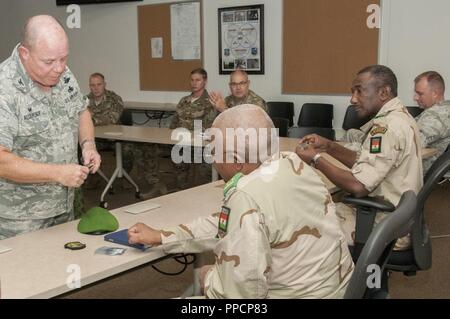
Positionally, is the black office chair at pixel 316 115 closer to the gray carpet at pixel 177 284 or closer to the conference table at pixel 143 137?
the conference table at pixel 143 137

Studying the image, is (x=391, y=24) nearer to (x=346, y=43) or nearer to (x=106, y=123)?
(x=346, y=43)

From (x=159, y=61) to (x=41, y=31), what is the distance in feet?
21.9

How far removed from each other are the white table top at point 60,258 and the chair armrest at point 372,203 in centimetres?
63

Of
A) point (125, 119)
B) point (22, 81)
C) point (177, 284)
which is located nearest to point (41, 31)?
point (22, 81)

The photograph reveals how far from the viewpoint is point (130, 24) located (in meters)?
8.62

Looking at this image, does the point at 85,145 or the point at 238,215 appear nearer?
the point at 238,215

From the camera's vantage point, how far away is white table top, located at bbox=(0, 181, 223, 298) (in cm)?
150

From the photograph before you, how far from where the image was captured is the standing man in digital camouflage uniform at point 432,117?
4215 millimetres

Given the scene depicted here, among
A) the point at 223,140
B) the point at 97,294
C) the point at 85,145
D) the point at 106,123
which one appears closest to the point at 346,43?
→ the point at 106,123

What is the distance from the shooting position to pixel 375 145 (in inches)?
95.7

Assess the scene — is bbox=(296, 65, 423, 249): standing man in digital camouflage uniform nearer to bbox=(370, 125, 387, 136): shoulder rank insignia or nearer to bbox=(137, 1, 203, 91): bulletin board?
bbox=(370, 125, 387, 136): shoulder rank insignia

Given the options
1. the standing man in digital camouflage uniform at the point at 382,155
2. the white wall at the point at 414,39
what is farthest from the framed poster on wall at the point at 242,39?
the standing man in digital camouflage uniform at the point at 382,155

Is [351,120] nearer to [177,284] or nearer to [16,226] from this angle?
[177,284]
